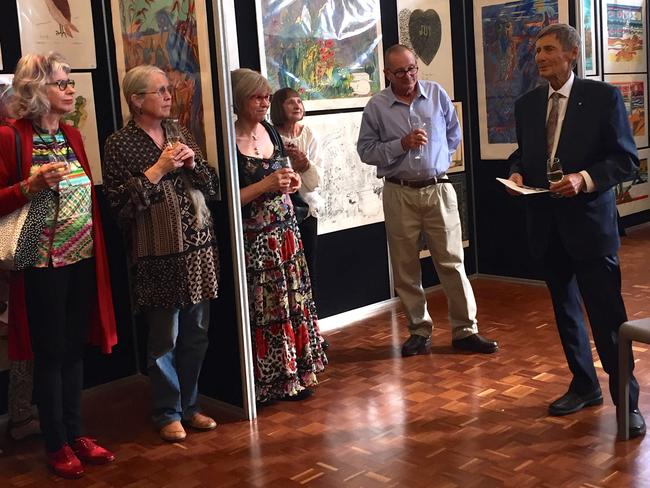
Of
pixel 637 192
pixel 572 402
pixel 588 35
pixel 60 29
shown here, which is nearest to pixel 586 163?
pixel 572 402

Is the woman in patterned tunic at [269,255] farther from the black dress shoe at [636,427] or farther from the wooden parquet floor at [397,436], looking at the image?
the black dress shoe at [636,427]

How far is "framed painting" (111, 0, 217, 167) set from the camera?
11.8 ft

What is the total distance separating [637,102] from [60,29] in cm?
652

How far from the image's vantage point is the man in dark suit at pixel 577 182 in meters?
3.33

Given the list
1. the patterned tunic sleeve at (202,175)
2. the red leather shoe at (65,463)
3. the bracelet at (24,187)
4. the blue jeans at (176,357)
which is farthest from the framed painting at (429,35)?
the red leather shoe at (65,463)

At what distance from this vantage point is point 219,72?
351 cm

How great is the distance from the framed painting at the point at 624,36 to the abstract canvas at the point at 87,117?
5.60 m

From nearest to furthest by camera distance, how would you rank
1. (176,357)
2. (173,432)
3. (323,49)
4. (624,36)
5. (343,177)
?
(173,432) < (176,357) < (323,49) < (343,177) < (624,36)

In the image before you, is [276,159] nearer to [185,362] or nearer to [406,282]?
[185,362]

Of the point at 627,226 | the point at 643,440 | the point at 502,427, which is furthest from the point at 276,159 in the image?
the point at 627,226

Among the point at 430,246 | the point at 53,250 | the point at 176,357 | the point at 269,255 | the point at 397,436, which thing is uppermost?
the point at 53,250

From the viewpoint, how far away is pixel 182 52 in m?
3.69

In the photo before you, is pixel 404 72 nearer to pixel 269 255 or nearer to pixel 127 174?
pixel 269 255

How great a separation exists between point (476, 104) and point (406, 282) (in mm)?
2204
